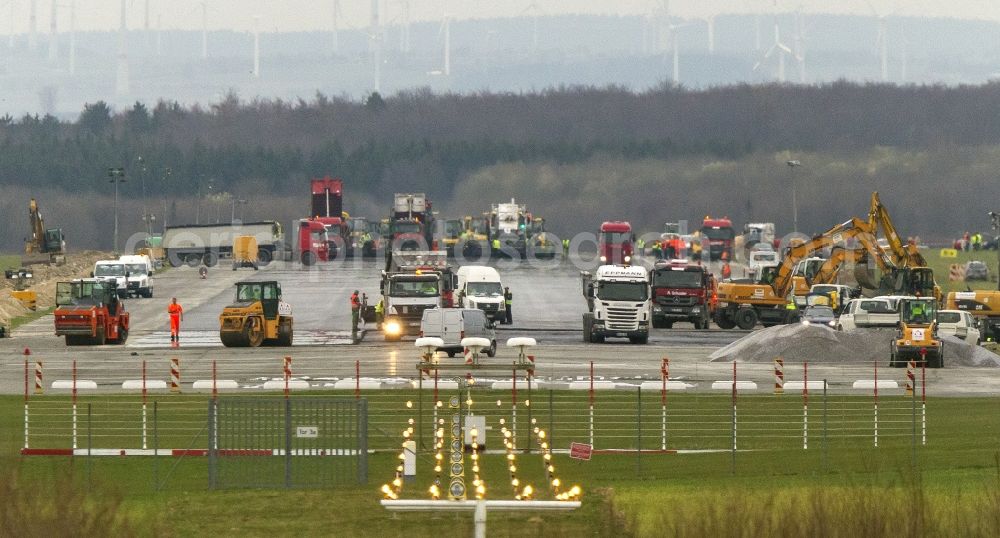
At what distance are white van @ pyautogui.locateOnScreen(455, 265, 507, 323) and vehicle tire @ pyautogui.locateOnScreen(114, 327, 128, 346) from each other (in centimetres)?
1682

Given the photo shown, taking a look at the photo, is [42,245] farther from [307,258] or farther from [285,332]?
[285,332]

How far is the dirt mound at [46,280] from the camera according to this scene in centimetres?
9450

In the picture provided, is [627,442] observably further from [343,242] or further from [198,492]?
[343,242]

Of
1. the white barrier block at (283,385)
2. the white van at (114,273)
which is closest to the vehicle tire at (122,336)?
the white barrier block at (283,385)

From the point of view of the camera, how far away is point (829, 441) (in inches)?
1630

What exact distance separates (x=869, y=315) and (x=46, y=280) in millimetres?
71444

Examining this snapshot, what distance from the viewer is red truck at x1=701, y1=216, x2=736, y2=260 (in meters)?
147

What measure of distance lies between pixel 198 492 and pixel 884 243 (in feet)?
233

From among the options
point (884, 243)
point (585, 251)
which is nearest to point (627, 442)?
point (884, 243)

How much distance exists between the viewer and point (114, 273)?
4151 inches

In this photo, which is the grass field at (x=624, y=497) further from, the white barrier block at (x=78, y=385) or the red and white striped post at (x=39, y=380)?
the red and white striped post at (x=39, y=380)

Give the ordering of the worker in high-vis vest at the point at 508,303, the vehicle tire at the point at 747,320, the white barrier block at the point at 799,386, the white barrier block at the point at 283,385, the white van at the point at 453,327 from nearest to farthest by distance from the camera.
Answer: the white barrier block at the point at 799,386 < the white barrier block at the point at 283,385 < the white van at the point at 453,327 < the worker in high-vis vest at the point at 508,303 < the vehicle tire at the point at 747,320

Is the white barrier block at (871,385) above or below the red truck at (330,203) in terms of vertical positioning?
below

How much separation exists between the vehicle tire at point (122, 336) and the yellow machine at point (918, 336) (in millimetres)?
31859
